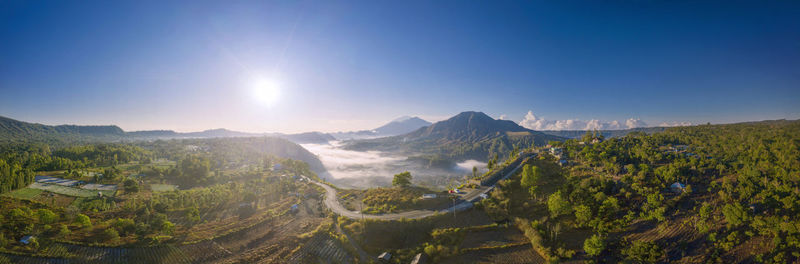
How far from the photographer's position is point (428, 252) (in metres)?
37.9

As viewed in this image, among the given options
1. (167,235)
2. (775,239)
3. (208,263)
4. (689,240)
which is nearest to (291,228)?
(208,263)

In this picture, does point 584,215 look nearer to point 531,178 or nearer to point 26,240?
point 531,178

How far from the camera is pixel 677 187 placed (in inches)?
2052

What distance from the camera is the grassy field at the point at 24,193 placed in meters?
56.3

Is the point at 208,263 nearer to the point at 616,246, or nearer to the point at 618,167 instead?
the point at 616,246

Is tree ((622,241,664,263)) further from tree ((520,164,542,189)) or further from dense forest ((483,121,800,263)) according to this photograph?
tree ((520,164,542,189))

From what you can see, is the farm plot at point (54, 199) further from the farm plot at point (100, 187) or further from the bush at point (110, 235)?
the bush at point (110, 235)

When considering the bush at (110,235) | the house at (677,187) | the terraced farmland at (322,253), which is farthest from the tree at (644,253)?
the bush at (110,235)

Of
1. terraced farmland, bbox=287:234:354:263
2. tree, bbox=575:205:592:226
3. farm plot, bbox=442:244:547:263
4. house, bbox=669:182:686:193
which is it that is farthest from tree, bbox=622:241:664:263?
terraced farmland, bbox=287:234:354:263

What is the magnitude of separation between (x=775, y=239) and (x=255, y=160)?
201 metres

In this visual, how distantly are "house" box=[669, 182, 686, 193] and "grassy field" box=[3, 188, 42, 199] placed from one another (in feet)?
497

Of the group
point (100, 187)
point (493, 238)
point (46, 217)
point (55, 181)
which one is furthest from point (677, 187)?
point (55, 181)

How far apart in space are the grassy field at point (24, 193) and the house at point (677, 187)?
151 metres

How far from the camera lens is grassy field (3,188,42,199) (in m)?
56.3
